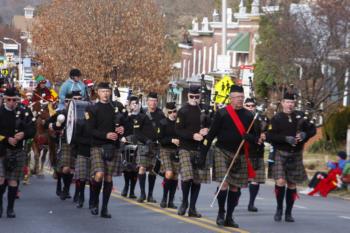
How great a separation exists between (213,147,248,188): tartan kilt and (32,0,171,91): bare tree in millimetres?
39332

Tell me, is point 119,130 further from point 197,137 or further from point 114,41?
point 114,41

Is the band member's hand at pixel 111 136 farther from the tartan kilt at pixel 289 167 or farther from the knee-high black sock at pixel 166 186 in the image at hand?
the tartan kilt at pixel 289 167

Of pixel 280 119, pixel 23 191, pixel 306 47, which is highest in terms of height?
pixel 306 47

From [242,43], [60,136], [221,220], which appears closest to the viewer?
[221,220]

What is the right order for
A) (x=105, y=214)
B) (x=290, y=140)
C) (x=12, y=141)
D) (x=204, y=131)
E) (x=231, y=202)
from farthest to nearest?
(x=105, y=214) → (x=204, y=131) → (x=290, y=140) → (x=12, y=141) → (x=231, y=202)

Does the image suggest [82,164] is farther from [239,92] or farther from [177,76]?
[177,76]

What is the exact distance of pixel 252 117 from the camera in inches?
626

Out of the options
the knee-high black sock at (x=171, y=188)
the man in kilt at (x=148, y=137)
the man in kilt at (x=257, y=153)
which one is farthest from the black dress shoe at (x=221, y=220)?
the man in kilt at (x=148, y=137)

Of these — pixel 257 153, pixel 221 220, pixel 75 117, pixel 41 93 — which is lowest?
pixel 221 220

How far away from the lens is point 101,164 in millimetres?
16844

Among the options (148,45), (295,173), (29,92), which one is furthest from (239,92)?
(148,45)

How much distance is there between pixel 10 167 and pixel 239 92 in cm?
354

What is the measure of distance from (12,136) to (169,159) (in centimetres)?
324

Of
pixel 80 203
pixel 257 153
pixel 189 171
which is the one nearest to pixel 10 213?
pixel 80 203
